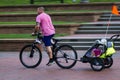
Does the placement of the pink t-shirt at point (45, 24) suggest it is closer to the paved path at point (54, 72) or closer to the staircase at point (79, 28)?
the paved path at point (54, 72)

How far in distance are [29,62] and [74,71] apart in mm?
1567

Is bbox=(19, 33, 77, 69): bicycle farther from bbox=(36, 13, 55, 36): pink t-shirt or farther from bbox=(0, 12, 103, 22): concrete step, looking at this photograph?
bbox=(0, 12, 103, 22): concrete step

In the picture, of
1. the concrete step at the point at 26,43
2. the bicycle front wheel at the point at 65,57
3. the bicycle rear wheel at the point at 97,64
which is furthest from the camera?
the concrete step at the point at 26,43

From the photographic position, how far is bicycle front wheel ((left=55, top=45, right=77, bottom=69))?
12944 mm

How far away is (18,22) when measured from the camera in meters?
21.9

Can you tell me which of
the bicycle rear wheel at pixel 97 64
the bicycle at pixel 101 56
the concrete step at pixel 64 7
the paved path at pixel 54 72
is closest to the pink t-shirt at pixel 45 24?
the paved path at pixel 54 72

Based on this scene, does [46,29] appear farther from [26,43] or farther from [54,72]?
[26,43]

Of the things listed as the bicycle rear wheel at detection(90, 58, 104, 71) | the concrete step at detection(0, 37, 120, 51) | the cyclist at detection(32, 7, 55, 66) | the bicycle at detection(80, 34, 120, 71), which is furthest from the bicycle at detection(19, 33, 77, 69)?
the concrete step at detection(0, 37, 120, 51)

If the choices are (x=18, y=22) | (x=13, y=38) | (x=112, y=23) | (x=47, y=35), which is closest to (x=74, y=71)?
(x=47, y=35)

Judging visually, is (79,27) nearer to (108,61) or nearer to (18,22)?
(18,22)

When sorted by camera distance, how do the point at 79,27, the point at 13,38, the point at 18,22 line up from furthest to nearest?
the point at 18,22
the point at 79,27
the point at 13,38

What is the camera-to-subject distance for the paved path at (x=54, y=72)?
11.7 meters

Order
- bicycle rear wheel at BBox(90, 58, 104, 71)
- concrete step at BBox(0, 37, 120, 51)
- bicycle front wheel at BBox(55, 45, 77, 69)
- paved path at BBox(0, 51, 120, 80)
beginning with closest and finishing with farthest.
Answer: paved path at BBox(0, 51, 120, 80), bicycle rear wheel at BBox(90, 58, 104, 71), bicycle front wheel at BBox(55, 45, 77, 69), concrete step at BBox(0, 37, 120, 51)

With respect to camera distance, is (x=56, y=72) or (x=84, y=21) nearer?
(x=56, y=72)
